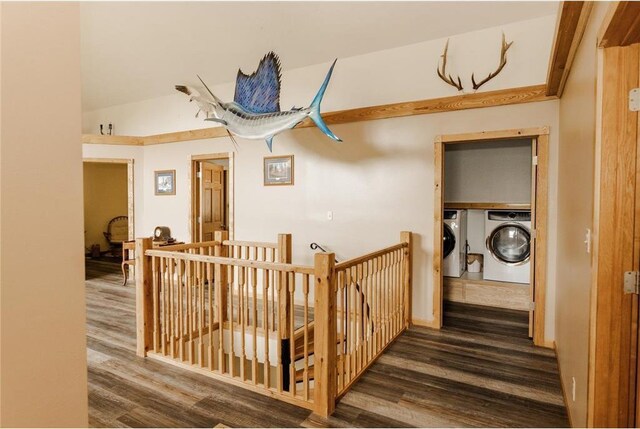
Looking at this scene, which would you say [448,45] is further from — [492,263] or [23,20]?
[23,20]

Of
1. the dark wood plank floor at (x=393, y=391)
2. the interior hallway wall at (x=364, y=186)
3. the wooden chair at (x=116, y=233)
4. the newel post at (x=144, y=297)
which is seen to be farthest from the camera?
the wooden chair at (x=116, y=233)

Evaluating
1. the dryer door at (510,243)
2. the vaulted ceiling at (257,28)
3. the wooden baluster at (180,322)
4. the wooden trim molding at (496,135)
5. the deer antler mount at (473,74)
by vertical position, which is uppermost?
the vaulted ceiling at (257,28)

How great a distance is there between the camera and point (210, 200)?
6199 millimetres

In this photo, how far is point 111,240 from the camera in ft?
27.6

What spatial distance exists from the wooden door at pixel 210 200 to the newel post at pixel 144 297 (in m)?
2.72

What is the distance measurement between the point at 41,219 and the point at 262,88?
284 centimetres

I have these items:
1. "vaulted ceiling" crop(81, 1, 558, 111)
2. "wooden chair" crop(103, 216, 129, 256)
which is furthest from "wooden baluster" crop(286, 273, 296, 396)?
"wooden chair" crop(103, 216, 129, 256)

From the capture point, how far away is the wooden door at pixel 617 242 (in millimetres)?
1322

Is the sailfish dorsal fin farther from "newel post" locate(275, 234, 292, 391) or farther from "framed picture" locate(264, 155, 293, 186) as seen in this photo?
"newel post" locate(275, 234, 292, 391)

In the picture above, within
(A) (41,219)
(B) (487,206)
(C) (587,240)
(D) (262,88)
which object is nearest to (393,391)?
(C) (587,240)

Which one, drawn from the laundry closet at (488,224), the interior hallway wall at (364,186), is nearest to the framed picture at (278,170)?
the interior hallway wall at (364,186)

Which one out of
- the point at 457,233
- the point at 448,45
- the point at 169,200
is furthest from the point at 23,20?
the point at 169,200

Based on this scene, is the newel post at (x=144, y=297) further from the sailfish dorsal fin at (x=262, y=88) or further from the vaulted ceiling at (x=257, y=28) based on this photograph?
the vaulted ceiling at (x=257, y=28)

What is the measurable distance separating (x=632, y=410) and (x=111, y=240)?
9.45 metres
